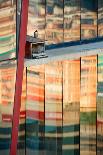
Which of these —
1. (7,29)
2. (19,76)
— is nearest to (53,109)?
(19,76)

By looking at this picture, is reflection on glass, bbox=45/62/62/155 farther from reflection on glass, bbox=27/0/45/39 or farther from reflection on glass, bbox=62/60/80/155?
reflection on glass, bbox=27/0/45/39

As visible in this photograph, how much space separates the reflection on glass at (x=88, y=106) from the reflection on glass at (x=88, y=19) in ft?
1.36

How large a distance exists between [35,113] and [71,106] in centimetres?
23

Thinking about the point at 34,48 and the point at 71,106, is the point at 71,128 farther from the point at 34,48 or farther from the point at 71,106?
the point at 34,48

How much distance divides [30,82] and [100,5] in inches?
27.3

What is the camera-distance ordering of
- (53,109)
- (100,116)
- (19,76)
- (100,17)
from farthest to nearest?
(100,17), (53,109), (100,116), (19,76)

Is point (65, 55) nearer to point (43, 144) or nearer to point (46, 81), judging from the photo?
point (46, 81)

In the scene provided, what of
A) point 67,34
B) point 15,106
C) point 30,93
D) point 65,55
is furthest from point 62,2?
point 15,106

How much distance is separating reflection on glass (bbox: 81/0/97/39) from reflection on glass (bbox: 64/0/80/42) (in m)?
0.03

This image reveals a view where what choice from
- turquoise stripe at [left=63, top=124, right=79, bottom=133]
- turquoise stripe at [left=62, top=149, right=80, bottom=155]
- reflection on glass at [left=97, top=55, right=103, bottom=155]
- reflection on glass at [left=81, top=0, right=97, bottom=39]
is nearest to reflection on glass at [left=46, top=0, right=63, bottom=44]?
reflection on glass at [left=81, top=0, right=97, bottom=39]

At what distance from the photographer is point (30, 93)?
90.9 inches

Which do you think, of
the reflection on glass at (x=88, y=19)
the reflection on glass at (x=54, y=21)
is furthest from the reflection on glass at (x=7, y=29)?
the reflection on glass at (x=88, y=19)

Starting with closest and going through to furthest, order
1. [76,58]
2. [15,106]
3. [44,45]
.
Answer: [15,106] < [76,58] < [44,45]

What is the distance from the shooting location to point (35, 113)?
7.48 feet
